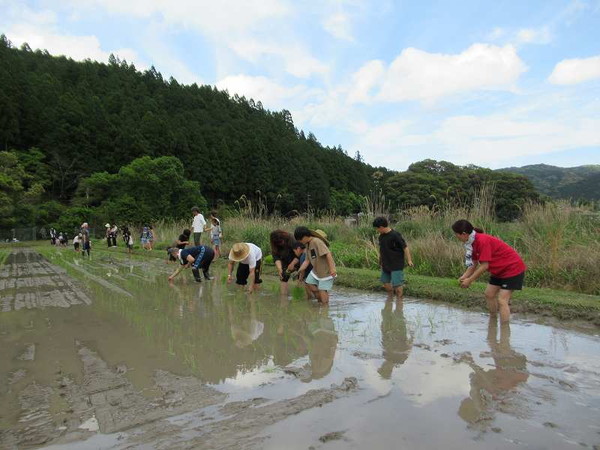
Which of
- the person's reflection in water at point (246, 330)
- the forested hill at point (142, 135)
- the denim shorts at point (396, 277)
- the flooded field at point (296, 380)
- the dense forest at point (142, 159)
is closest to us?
the flooded field at point (296, 380)

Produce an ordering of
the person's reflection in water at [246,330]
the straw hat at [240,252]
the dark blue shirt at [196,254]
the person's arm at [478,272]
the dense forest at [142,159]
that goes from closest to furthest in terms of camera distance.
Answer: the person's reflection in water at [246,330]
the person's arm at [478,272]
the straw hat at [240,252]
the dark blue shirt at [196,254]
the dense forest at [142,159]

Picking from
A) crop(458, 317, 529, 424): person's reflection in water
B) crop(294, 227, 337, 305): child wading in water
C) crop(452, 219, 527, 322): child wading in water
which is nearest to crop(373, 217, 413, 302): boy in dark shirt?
crop(294, 227, 337, 305): child wading in water

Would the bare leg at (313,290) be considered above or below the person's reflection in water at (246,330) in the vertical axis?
above

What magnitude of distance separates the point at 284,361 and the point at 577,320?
4.31 metres

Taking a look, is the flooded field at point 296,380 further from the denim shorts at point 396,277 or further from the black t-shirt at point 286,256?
the black t-shirt at point 286,256

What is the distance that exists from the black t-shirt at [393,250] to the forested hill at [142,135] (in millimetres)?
55575

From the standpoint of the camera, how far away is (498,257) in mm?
6062

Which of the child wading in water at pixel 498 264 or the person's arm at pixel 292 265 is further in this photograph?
the person's arm at pixel 292 265

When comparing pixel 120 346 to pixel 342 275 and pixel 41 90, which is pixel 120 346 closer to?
pixel 342 275

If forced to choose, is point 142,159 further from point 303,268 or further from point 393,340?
point 393,340

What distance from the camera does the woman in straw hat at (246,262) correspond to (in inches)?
358

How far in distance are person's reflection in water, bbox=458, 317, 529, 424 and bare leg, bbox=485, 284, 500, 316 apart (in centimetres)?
118

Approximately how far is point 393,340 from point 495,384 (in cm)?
167

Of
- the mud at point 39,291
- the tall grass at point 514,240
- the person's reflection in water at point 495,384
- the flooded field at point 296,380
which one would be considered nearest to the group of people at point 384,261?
the flooded field at point 296,380
